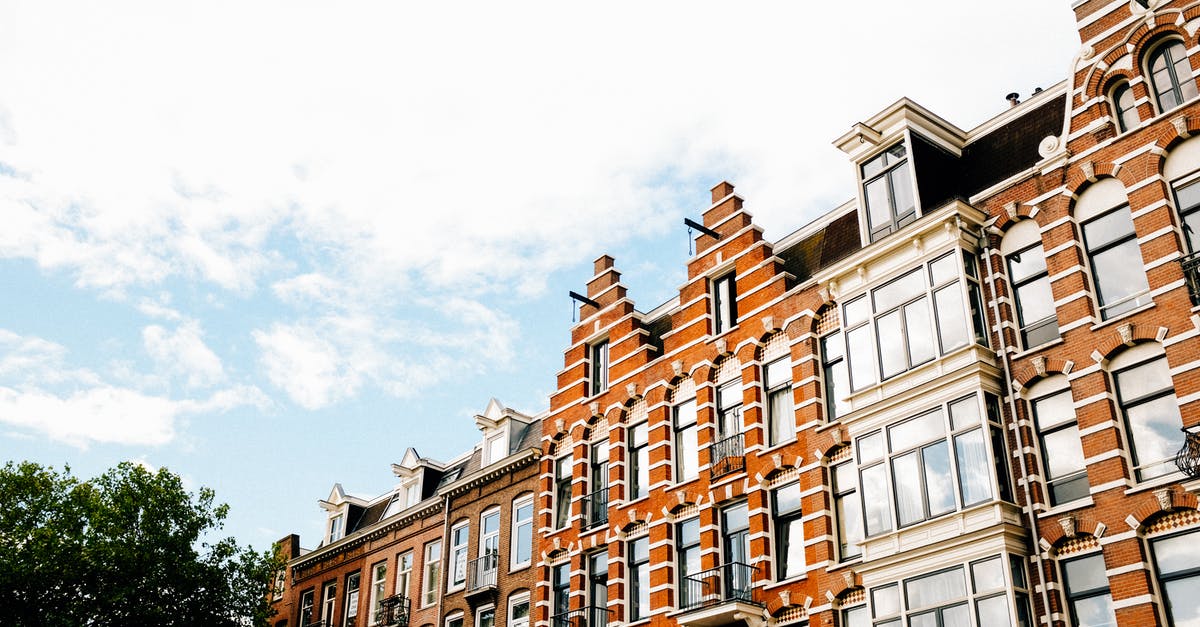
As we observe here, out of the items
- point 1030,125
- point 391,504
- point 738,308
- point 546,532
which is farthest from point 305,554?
point 1030,125

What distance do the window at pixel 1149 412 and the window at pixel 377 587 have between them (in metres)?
27.8

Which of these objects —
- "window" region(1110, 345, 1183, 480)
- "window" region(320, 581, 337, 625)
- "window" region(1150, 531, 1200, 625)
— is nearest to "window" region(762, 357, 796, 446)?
"window" region(1110, 345, 1183, 480)

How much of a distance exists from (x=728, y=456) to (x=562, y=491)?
24.5ft

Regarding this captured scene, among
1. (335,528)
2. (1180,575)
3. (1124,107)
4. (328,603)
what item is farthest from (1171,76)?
(335,528)

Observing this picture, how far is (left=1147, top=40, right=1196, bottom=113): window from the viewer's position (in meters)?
22.2

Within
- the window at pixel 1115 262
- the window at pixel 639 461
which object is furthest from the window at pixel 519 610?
the window at pixel 1115 262

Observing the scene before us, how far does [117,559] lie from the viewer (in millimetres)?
36750

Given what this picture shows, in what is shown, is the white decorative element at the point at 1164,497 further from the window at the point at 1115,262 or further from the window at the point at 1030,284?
the window at the point at 1030,284

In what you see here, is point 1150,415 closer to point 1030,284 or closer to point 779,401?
point 1030,284

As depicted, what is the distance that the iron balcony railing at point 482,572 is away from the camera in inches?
1403

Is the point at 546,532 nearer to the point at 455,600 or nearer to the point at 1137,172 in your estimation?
the point at 455,600

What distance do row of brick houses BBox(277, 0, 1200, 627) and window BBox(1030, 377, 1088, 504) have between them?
4 centimetres

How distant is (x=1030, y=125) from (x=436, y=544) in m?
24.4

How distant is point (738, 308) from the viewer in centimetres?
3019
